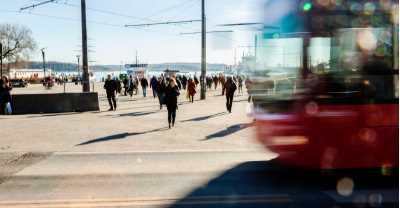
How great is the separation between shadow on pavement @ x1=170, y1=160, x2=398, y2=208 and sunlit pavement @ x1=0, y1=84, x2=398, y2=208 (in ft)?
0.04

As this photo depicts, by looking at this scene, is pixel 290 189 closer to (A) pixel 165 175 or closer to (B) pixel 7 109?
(A) pixel 165 175

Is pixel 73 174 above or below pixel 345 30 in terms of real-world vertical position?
below

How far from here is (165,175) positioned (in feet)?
28.9

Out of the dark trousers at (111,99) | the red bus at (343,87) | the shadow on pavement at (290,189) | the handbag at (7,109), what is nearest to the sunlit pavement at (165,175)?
the shadow on pavement at (290,189)

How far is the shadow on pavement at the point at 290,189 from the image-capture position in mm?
6882

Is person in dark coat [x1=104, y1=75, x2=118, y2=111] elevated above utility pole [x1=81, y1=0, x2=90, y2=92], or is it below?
below

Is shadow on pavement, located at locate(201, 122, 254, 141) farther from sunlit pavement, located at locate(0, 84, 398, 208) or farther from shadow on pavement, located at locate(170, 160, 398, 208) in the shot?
shadow on pavement, located at locate(170, 160, 398, 208)

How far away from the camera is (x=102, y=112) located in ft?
72.6

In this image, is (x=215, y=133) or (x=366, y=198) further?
(x=215, y=133)

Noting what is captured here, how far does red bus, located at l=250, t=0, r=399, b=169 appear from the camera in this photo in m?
7.54

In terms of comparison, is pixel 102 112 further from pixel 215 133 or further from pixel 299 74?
pixel 299 74

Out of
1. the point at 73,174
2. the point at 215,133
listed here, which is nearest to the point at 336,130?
the point at 73,174

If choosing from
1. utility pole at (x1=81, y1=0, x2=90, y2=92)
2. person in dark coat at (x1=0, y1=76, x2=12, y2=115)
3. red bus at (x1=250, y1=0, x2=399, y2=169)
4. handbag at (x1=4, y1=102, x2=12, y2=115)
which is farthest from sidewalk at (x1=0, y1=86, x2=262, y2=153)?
utility pole at (x1=81, y1=0, x2=90, y2=92)

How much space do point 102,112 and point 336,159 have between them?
15665mm
